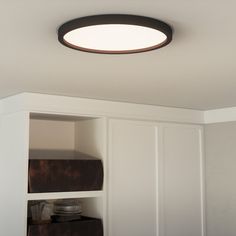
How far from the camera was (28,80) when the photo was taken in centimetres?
285

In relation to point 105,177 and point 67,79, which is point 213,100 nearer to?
point 105,177

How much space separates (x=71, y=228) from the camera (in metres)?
3.42

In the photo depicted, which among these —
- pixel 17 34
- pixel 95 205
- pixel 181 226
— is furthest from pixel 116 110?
pixel 17 34

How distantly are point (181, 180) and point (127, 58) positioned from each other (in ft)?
7.52

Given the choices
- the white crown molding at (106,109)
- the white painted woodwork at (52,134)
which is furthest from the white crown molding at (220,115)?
the white painted woodwork at (52,134)

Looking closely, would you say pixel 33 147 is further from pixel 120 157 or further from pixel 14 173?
pixel 120 157

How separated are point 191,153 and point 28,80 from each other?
214cm

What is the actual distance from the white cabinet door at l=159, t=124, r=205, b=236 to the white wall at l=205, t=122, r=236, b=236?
0.09 m

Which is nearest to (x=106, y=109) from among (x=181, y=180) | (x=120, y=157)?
(x=120, y=157)

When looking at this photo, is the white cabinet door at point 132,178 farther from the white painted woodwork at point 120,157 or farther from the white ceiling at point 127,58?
the white ceiling at point 127,58

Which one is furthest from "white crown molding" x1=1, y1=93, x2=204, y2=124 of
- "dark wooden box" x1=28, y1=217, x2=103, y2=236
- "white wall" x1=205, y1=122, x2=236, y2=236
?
"dark wooden box" x1=28, y1=217, x2=103, y2=236

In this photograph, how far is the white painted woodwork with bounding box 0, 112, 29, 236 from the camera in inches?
126

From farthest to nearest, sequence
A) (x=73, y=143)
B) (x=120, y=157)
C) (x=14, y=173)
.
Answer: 1. (x=73, y=143)
2. (x=120, y=157)
3. (x=14, y=173)

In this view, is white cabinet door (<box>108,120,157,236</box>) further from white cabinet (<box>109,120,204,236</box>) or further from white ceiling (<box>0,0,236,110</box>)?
white ceiling (<box>0,0,236,110</box>)
